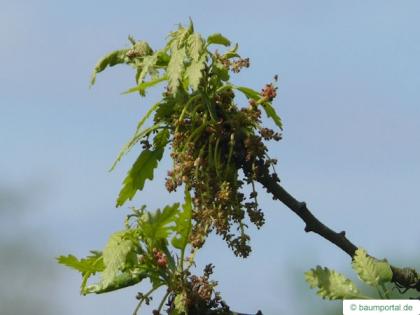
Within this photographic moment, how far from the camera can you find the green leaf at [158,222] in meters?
6.52

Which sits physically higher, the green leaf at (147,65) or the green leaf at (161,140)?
the green leaf at (147,65)

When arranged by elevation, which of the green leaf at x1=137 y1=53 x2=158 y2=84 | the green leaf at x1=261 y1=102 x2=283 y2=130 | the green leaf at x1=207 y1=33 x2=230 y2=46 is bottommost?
the green leaf at x1=261 y1=102 x2=283 y2=130

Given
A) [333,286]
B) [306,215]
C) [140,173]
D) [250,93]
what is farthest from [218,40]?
[333,286]

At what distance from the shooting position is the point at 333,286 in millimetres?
6195

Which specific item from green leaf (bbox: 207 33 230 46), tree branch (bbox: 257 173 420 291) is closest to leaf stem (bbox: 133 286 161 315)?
tree branch (bbox: 257 173 420 291)

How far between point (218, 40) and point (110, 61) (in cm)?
60

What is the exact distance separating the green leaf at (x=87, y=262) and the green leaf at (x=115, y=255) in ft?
0.64

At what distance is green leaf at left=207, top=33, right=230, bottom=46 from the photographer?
22.8ft

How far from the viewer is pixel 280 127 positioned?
271 inches

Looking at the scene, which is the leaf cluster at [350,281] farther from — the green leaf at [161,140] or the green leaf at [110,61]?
the green leaf at [110,61]

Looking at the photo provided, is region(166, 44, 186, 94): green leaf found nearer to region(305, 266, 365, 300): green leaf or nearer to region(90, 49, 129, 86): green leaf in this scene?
region(90, 49, 129, 86): green leaf

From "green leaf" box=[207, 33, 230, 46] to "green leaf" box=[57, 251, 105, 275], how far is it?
126 centimetres

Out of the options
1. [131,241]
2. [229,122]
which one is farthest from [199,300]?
[229,122]

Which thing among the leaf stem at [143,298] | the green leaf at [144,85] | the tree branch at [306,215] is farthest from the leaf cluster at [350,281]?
the green leaf at [144,85]
